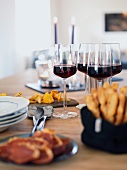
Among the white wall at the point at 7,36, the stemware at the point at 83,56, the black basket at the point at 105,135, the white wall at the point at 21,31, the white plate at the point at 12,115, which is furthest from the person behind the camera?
the white wall at the point at 21,31

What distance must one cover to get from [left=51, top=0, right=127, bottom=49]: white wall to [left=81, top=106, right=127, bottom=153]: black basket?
6.72m

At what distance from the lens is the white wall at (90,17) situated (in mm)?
7223

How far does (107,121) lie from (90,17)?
6860mm

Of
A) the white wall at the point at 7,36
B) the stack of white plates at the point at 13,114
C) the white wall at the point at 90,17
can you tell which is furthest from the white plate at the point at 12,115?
the white wall at the point at 90,17

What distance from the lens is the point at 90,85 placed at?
134 cm

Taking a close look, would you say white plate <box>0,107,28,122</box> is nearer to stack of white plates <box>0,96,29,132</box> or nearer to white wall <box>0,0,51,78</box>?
stack of white plates <box>0,96,29,132</box>

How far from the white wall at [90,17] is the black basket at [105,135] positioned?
672 centimetres

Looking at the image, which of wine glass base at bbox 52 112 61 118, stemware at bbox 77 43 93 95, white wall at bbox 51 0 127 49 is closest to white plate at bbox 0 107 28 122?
wine glass base at bbox 52 112 61 118

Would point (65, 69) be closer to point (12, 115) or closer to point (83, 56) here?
point (83, 56)

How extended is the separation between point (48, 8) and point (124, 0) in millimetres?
1798

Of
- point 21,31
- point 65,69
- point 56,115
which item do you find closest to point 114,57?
point 65,69

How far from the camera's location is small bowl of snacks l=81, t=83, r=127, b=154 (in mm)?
685

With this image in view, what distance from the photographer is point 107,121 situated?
0.69 metres

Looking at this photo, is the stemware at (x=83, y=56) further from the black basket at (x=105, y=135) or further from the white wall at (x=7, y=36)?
the white wall at (x=7, y=36)
